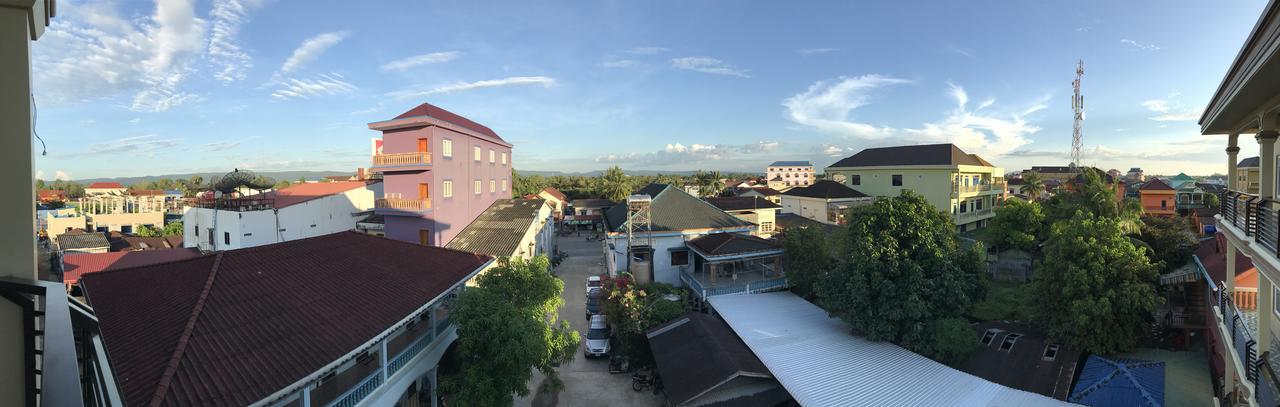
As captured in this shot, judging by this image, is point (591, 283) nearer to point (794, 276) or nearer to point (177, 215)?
point (794, 276)

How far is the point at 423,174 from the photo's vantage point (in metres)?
22.7

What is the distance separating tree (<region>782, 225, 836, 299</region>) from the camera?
63.8 feet

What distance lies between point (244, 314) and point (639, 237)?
1622 cm

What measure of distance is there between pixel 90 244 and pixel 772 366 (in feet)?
131

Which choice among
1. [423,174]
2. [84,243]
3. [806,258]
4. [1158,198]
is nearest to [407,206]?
[423,174]

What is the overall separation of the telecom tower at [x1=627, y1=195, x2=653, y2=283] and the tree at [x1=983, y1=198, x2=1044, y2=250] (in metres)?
20.2

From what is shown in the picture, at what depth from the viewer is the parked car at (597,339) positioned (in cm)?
1675

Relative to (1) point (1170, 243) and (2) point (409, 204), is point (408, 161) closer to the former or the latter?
(2) point (409, 204)

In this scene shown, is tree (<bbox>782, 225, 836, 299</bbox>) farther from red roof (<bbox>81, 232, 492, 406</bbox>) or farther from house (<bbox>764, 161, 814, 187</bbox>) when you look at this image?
house (<bbox>764, 161, 814, 187</bbox>)

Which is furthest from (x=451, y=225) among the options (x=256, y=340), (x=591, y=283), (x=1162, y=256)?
(x=1162, y=256)

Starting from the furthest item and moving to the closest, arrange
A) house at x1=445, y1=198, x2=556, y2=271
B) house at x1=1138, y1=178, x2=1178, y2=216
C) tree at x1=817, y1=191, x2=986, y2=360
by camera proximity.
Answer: house at x1=1138, y1=178, x2=1178, y2=216 < house at x1=445, y1=198, x2=556, y2=271 < tree at x1=817, y1=191, x2=986, y2=360

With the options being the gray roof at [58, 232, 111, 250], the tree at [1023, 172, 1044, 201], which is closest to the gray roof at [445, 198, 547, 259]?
the gray roof at [58, 232, 111, 250]

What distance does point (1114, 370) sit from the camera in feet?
39.8

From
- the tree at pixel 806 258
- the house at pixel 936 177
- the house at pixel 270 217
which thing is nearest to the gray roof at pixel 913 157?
the house at pixel 936 177
